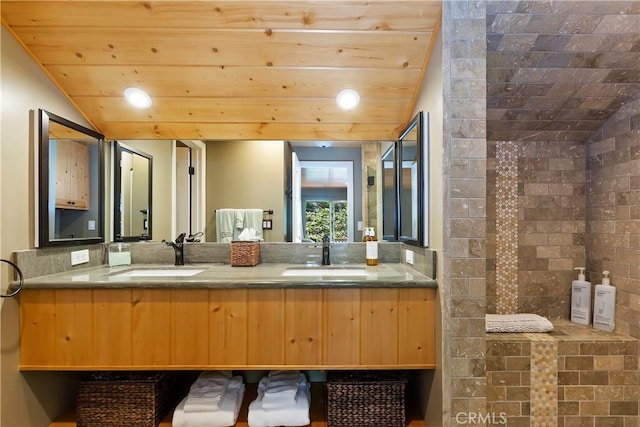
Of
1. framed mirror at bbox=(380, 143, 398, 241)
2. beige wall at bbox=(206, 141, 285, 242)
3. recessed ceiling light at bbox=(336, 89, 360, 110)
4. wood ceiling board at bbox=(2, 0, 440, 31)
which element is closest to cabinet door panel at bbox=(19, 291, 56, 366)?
beige wall at bbox=(206, 141, 285, 242)

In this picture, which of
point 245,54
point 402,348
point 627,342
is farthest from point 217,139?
point 627,342

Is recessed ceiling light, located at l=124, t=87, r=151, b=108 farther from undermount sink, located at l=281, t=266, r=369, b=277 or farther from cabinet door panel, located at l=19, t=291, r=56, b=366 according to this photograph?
undermount sink, located at l=281, t=266, r=369, b=277

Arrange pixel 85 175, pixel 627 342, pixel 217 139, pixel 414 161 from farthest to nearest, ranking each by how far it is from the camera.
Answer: pixel 217 139, pixel 85 175, pixel 414 161, pixel 627 342

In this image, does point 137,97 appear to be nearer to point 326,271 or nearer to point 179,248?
point 179,248

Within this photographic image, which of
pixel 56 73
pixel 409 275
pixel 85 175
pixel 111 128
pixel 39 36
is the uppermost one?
pixel 39 36

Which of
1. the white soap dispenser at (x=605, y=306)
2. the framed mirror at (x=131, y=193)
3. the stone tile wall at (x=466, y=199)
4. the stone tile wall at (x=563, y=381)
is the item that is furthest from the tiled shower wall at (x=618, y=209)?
the framed mirror at (x=131, y=193)

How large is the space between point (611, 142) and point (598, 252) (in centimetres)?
62

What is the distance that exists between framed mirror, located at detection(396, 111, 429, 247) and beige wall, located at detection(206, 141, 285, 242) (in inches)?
30.8

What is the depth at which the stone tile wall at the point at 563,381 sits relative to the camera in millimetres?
1515

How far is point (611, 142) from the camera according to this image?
1.70 meters

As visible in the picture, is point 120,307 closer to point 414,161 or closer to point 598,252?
point 414,161

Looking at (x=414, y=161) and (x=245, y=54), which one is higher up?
(x=245, y=54)

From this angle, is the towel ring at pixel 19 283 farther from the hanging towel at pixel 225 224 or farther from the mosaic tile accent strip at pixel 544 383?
the mosaic tile accent strip at pixel 544 383

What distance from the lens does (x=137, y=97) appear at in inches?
67.1
